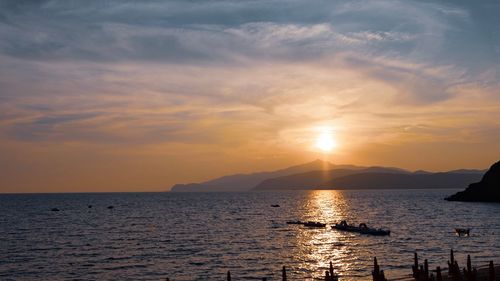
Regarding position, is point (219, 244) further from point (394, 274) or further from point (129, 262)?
point (394, 274)

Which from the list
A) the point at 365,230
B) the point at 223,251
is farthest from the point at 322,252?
the point at 365,230

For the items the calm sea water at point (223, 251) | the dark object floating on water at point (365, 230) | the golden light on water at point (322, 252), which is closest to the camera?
the calm sea water at point (223, 251)

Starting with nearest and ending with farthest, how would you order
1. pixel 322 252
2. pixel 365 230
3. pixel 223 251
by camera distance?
pixel 322 252
pixel 223 251
pixel 365 230

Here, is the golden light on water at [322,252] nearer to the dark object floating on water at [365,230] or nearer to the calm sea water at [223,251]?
the calm sea water at [223,251]

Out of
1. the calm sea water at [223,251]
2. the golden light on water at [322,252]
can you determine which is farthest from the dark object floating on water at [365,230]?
the golden light on water at [322,252]

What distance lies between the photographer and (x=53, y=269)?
174 feet

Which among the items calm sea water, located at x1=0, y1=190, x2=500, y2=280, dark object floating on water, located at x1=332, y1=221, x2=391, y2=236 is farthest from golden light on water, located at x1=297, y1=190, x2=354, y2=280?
dark object floating on water, located at x1=332, y1=221, x2=391, y2=236

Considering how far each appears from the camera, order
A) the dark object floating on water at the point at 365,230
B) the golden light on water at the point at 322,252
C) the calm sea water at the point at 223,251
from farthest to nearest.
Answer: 1. the dark object floating on water at the point at 365,230
2. the golden light on water at the point at 322,252
3. the calm sea water at the point at 223,251

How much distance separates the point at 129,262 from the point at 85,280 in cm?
1013

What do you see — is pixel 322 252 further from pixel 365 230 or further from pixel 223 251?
pixel 365 230

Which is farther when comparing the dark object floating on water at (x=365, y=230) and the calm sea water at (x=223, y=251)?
the dark object floating on water at (x=365, y=230)

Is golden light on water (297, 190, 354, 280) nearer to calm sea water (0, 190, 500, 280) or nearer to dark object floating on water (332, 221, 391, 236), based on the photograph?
calm sea water (0, 190, 500, 280)

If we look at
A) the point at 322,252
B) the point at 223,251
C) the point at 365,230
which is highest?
the point at 365,230

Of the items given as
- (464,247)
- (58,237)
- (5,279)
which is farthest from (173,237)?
(464,247)
